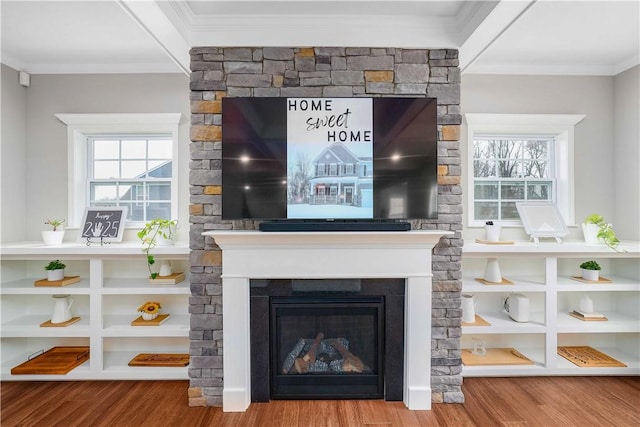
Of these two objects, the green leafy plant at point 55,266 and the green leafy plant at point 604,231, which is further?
the green leafy plant at point 55,266

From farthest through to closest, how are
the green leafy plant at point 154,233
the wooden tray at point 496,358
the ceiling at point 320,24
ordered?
1. the wooden tray at point 496,358
2. the green leafy plant at point 154,233
3. the ceiling at point 320,24

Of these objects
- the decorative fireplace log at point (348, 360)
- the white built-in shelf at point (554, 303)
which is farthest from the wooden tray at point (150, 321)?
the white built-in shelf at point (554, 303)

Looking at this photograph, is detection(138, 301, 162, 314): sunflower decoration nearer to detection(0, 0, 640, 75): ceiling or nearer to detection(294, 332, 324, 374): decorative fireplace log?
detection(294, 332, 324, 374): decorative fireplace log

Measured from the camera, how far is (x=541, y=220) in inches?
108

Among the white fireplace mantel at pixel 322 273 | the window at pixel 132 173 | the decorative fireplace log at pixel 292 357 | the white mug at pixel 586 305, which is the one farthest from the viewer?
the window at pixel 132 173

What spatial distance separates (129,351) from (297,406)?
163cm

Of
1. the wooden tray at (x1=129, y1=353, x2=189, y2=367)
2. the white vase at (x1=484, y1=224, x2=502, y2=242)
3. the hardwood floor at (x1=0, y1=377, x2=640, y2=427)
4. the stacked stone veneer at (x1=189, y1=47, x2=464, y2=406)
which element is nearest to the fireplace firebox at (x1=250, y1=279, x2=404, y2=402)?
the hardwood floor at (x1=0, y1=377, x2=640, y2=427)

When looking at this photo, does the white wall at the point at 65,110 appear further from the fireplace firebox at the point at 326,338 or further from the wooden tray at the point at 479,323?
the wooden tray at the point at 479,323

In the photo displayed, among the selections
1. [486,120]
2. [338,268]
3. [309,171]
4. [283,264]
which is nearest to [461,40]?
[486,120]

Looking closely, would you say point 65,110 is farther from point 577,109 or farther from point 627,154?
point 627,154

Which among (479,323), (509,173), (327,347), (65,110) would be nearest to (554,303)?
(479,323)

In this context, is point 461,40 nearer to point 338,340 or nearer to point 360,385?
point 338,340

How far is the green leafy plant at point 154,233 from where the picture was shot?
2.38m

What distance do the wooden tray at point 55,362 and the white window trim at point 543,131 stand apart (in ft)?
11.3
